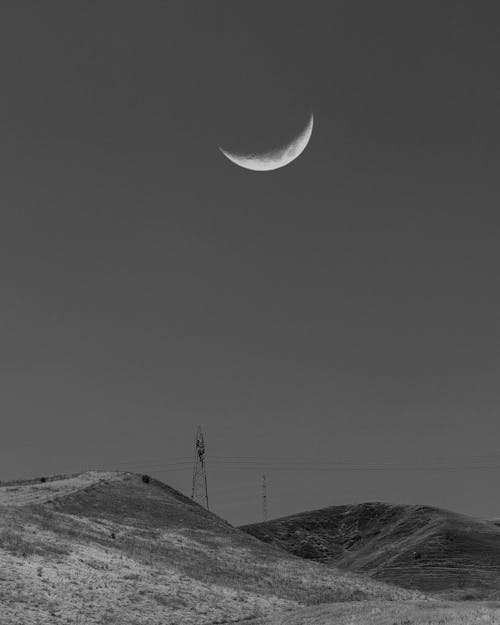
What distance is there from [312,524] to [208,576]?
9022cm

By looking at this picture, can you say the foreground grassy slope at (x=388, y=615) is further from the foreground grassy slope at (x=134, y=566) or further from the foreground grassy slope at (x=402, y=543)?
the foreground grassy slope at (x=402, y=543)

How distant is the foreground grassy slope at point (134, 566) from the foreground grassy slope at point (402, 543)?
21406mm

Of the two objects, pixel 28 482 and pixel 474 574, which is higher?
pixel 28 482

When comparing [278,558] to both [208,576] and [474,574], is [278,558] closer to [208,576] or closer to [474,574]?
[208,576]

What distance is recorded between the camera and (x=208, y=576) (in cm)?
5588

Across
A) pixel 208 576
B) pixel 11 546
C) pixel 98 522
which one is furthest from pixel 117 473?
pixel 11 546

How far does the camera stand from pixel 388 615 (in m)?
36.0

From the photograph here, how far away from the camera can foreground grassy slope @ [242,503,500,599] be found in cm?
9738

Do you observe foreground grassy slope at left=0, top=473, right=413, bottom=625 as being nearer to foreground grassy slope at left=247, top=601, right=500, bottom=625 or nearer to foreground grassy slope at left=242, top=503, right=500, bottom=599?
foreground grassy slope at left=247, top=601, right=500, bottom=625

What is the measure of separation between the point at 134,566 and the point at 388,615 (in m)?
22.4

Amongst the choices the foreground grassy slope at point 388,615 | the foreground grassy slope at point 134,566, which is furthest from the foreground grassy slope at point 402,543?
the foreground grassy slope at point 388,615

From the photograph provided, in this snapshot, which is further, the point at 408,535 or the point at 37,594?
the point at 408,535

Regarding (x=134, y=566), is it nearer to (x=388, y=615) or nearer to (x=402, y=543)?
(x=388, y=615)

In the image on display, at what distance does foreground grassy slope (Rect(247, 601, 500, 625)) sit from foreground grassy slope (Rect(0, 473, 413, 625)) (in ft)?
17.9
